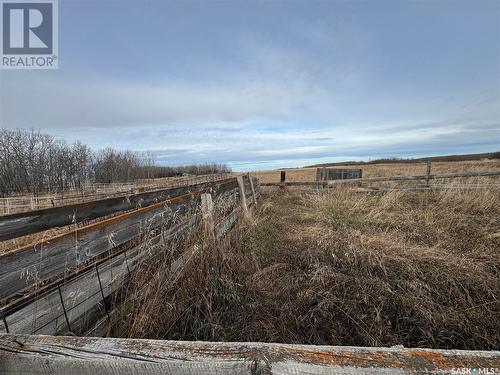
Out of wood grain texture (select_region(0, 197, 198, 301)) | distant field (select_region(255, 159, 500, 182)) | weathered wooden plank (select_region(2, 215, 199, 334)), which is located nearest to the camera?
wood grain texture (select_region(0, 197, 198, 301))

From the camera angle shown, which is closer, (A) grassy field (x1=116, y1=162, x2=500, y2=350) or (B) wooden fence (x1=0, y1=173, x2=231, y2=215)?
(A) grassy field (x1=116, y1=162, x2=500, y2=350)

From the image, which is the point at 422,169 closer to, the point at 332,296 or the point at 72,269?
the point at 332,296

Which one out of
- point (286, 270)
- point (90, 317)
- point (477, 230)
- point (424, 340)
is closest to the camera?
point (90, 317)

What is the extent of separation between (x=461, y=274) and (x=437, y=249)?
0.95 metres

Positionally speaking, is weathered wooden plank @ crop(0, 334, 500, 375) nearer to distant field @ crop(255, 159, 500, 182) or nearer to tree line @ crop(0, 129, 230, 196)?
distant field @ crop(255, 159, 500, 182)

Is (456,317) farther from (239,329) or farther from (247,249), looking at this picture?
(247,249)

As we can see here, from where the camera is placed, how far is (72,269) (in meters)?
1.89

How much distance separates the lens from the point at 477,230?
17.3ft

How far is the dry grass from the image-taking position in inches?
88.7

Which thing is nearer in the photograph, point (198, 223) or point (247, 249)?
point (198, 223)

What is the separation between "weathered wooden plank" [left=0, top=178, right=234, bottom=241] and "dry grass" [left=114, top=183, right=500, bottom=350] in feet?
2.20

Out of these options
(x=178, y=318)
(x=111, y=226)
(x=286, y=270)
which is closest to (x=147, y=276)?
(x=178, y=318)

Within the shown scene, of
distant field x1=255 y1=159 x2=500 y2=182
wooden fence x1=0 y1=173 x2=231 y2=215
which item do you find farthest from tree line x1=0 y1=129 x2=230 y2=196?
distant field x1=255 y1=159 x2=500 y2=182

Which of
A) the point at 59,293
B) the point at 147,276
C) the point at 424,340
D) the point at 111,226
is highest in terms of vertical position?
the point at 111,226
